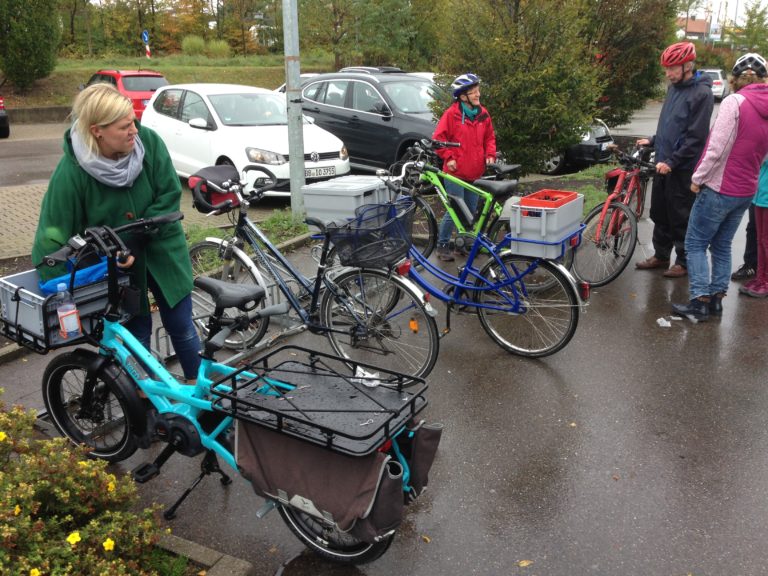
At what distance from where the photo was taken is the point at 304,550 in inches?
125

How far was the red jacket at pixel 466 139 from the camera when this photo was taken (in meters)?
6.87

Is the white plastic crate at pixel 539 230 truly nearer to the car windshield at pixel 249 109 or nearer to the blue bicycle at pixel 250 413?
the blue bicycle at pixel 250 413

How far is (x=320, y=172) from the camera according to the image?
33.0ft

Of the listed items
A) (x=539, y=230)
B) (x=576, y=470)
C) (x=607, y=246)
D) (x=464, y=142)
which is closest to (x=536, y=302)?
(x=539, y=230)

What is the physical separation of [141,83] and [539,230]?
51.3ft

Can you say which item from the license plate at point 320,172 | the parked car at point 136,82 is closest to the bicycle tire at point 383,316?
the license plate at point 320,172

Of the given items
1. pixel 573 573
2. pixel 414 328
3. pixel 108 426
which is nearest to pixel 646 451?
pixel 573 573

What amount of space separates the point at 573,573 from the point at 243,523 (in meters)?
1.53

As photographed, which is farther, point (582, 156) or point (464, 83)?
point (582, 156)

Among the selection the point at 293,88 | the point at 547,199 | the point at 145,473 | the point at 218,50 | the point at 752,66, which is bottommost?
the point at 145,473

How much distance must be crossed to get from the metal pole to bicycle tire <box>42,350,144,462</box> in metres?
4.38

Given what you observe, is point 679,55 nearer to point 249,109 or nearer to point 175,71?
point 249,109

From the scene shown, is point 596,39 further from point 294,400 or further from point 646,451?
point 294,400

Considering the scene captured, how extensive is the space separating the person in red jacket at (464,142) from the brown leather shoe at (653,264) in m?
1.83
